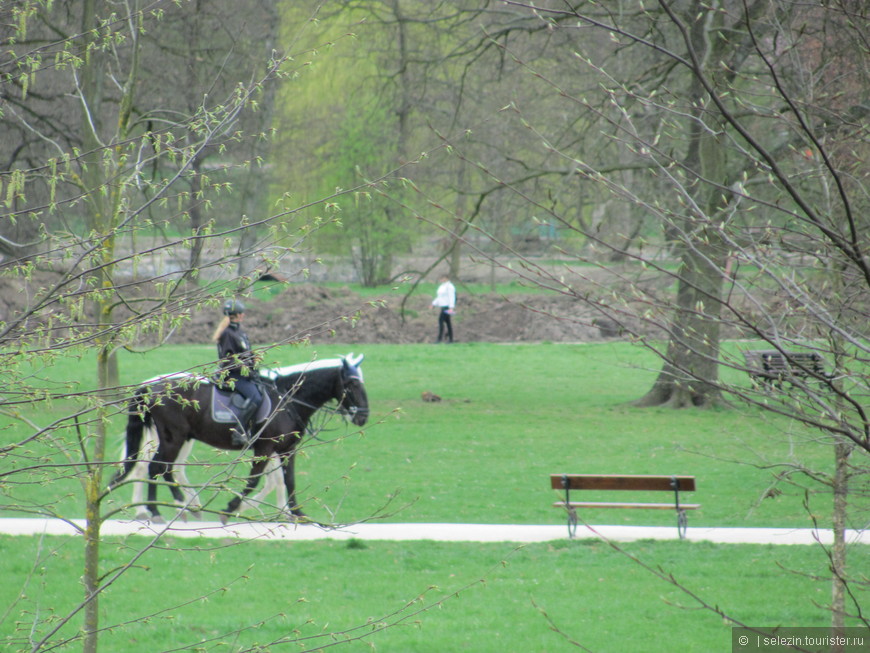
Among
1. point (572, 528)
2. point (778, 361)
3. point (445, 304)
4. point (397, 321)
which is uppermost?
point (445, 304)

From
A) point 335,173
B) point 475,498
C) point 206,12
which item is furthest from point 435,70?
point 335,173

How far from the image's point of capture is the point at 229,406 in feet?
37.4

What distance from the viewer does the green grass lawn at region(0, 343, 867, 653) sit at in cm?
→ 645

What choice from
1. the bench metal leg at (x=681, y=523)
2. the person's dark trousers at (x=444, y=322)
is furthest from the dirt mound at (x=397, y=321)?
the bench metal leg at (x=681, y=523)

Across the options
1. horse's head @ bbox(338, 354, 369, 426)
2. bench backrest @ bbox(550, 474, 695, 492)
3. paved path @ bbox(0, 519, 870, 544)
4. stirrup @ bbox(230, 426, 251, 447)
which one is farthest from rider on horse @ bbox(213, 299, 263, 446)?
bench backrest @ bbox(550, 474, 695, 492)

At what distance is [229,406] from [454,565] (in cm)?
343

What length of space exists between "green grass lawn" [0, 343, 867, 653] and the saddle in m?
0.80

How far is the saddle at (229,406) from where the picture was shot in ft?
36.7

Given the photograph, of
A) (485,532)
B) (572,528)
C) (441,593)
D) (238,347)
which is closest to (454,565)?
(441,593)

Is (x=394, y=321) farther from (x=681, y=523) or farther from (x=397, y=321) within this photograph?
(x=681, y=523)

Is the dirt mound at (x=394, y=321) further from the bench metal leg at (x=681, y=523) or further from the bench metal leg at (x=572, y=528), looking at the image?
the bench metal leg at (x=681, y=523)

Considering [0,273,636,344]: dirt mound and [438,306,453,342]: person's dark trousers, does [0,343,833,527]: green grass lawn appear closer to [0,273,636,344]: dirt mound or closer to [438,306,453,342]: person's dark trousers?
[438,306,453,342]: person's dark trousers

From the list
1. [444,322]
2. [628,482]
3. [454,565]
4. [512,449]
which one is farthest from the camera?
[444,322]

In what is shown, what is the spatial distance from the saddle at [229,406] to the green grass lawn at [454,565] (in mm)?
796
